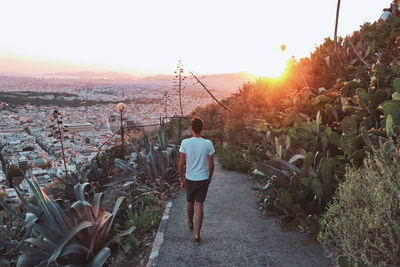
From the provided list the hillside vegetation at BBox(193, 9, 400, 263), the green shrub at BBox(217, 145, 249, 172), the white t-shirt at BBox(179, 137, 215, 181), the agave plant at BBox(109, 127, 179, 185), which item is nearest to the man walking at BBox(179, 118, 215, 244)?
the white t-shirt at BBox(179, 137, 215, 181)

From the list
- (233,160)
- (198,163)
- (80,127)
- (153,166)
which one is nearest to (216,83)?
(80,127)

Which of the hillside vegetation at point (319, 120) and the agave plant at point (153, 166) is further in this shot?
the agave plant at point (153, 166)

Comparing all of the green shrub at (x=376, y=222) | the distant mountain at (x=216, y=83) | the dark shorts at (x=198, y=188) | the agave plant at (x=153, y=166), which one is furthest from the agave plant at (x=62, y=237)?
the distant mountain at (x=216, y=83)

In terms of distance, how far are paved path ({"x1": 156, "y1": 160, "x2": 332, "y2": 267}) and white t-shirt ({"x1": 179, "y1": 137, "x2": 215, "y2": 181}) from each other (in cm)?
84

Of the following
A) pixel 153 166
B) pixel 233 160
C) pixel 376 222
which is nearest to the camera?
pixel 376 222

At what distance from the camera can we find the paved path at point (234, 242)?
11.3ft

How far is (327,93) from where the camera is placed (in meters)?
5.96

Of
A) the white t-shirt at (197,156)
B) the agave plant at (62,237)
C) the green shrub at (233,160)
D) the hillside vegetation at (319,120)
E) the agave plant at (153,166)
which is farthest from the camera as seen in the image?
the green shrub at (233,160)

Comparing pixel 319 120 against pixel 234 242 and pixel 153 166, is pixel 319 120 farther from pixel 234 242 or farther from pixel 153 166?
pixel 153 166

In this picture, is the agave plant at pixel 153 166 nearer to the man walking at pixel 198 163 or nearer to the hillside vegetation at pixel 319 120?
the hillside vegetation at pixel 319 120

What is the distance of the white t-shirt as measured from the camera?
12.6ft

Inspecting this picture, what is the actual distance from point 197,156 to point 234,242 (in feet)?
3.80

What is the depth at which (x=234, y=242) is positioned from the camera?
12.9 ft

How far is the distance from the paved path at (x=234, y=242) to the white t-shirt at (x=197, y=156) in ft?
2.76
